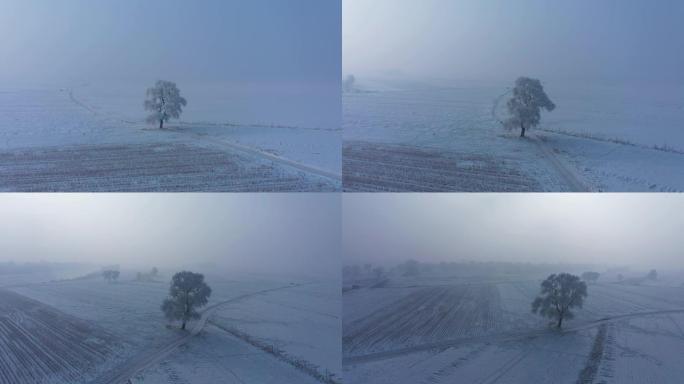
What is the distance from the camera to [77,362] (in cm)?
343

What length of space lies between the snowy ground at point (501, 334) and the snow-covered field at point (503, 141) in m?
0.66

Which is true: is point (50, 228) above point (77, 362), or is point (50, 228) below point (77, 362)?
above

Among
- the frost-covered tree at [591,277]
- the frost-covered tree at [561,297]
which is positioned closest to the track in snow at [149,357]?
the frost-covered tree at [561,297]

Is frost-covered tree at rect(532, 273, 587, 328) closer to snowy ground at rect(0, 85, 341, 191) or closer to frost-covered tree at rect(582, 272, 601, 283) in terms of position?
frost-covered tree at rect(582, 272, 601, 283)

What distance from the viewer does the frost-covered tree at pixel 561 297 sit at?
11.7ft

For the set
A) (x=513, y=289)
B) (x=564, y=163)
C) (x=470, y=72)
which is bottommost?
(x=513, y=289)

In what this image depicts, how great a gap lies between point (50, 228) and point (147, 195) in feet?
2.20

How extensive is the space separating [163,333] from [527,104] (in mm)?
2758

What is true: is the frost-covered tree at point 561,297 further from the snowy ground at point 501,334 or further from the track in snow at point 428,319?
the track in snow at point 428,319

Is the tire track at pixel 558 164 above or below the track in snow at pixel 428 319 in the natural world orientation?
above

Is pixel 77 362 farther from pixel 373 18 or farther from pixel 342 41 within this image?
pixel 373 18

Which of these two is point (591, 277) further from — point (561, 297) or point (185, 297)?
point (185, 297)

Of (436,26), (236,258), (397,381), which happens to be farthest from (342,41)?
(397,381)

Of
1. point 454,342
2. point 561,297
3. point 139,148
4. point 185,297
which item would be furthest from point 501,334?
point 139,148
